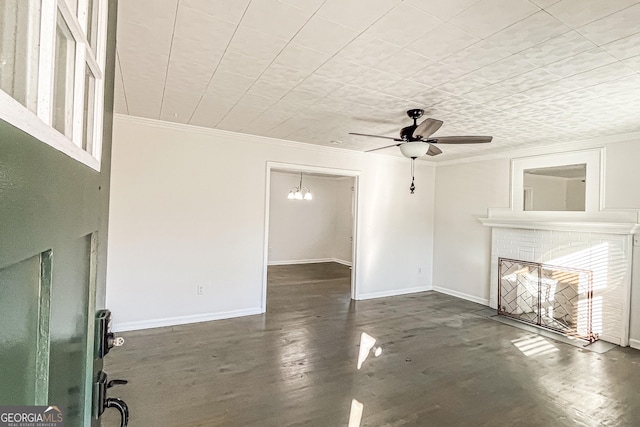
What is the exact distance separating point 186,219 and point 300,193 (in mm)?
4719

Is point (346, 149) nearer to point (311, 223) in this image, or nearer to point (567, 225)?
point (567, 225)

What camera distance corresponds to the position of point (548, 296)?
4.84 meters

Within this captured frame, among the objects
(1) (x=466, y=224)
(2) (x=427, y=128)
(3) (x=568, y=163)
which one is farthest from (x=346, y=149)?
(3) (x=568, y=163)

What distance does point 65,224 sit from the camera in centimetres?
58

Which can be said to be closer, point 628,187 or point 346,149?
point 628,187

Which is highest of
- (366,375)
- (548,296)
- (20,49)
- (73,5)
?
(73,5)

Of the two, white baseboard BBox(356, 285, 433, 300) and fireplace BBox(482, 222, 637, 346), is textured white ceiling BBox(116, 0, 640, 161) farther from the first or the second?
white baseboard BBox(356, 285, 433, 300)

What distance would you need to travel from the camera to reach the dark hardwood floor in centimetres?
243

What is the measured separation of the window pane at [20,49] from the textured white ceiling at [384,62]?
5.01 feet

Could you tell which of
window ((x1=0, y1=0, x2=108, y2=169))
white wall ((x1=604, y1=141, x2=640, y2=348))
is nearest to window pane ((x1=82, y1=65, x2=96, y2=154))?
window ((x1=0, y1=0, x2=108, y2=169))

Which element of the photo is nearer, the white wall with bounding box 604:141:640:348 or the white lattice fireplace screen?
the white wall with bounding box 604:141:640:348

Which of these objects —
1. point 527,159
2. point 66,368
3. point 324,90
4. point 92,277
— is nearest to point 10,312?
point 66,368

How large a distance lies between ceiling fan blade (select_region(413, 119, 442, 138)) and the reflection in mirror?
10.6 ft

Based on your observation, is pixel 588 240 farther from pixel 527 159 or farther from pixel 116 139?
pixel 116 139
